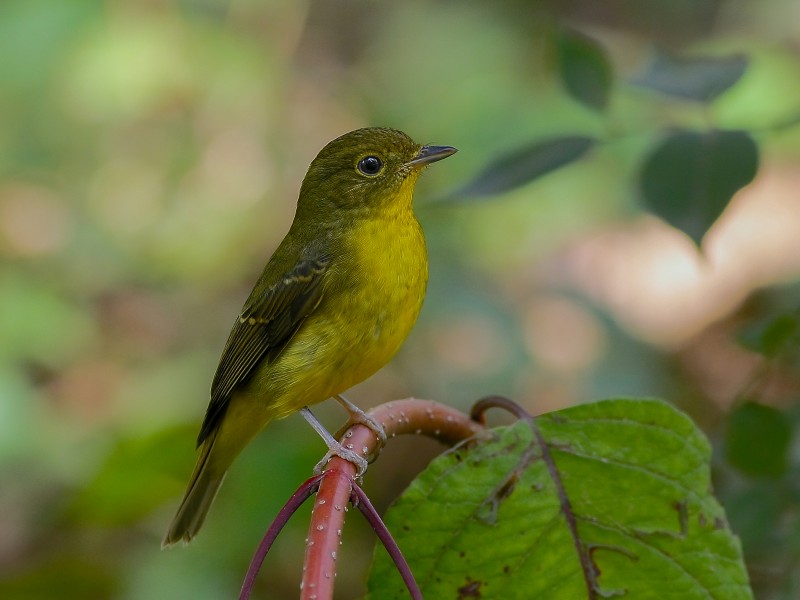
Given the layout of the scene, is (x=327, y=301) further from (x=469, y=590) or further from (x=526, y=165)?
(x=469, y=590)

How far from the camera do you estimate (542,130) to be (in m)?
5.45

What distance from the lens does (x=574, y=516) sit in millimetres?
1769

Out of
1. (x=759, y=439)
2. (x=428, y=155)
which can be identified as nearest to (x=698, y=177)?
(x=759, y=439)

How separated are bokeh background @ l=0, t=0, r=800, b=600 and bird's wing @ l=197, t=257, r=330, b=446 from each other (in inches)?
60.0

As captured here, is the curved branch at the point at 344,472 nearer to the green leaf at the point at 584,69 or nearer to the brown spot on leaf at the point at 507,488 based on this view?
the brown spot on leaf at the point at 507,488

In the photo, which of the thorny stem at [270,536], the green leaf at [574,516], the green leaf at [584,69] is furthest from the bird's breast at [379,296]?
the thorny stem at [270,536]

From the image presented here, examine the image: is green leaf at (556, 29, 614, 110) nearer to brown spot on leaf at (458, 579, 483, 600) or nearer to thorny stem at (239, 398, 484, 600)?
thorny stem at (239, 398, 484, 600)

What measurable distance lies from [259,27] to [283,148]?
0.66 m

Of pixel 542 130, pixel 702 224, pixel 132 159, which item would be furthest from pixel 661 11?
pixel 702 224

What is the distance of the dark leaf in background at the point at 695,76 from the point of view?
2.27 meters

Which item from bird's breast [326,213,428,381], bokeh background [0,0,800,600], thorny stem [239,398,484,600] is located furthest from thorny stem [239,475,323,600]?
bokeh background [0,0,800,600]

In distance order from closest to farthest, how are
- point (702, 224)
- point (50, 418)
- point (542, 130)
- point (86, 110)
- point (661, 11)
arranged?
point (702, 224), point (50, 418), point (542, 130), point (86, 110), point (661, 11)

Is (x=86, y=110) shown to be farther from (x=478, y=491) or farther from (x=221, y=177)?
(x=478, y=491)

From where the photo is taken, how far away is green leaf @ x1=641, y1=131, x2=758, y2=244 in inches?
85.5
